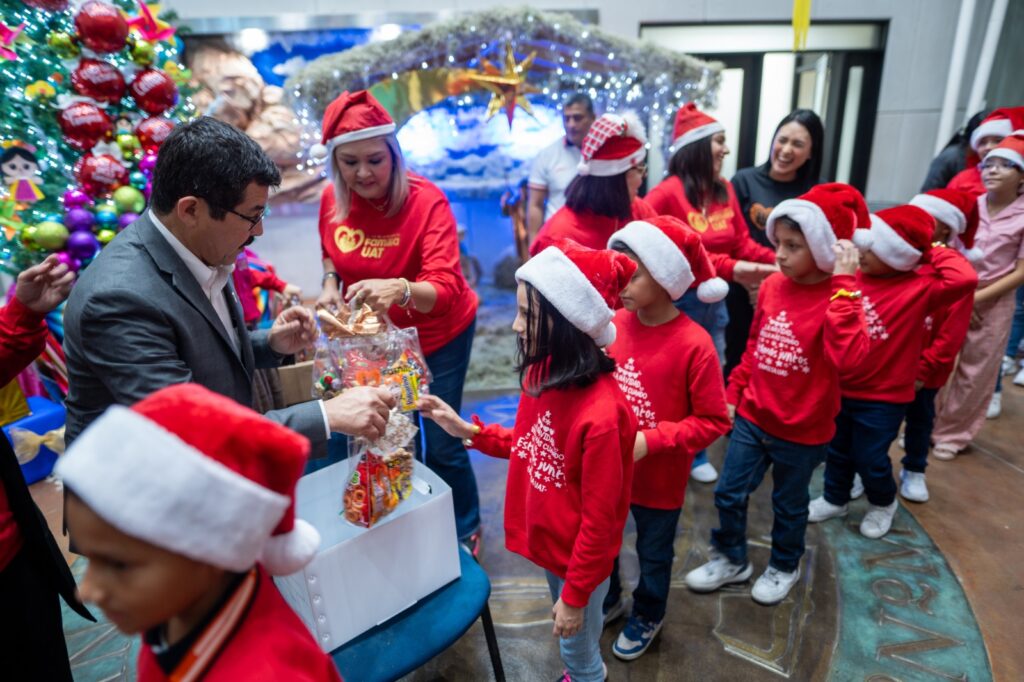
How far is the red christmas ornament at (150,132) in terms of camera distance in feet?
11.0

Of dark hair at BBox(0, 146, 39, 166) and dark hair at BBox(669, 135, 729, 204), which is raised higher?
dark hair at BBox(0, 146, 39, 166)

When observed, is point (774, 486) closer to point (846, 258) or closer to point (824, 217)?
point (846, 258)

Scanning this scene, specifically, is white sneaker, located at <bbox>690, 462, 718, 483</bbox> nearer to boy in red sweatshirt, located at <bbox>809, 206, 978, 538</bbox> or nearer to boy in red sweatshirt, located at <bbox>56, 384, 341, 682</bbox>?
boy in red sweatshirt, located at <bbox>809, 206, 978, 538</bbox>

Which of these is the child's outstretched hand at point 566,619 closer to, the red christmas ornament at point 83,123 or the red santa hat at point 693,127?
the red santa hat at point 693,127

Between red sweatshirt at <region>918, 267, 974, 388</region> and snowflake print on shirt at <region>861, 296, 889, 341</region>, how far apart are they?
1.36 ft

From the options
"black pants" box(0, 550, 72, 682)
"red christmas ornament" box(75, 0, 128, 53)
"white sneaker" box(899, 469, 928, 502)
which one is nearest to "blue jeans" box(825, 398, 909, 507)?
"white sneaker" box(899, 469, 928, 502)

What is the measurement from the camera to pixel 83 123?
10.4 feet

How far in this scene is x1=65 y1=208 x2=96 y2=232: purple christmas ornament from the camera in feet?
10.6

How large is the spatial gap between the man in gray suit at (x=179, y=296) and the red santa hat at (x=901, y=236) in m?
2.11

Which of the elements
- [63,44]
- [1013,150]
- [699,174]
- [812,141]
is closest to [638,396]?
[699,174]

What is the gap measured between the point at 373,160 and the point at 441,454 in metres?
1.26

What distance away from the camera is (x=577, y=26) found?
4.32m

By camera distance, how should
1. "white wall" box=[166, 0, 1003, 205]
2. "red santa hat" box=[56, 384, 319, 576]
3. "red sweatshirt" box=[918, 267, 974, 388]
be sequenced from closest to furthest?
"red santa hat" box=[56, 384, 319, 576], "red sweatshirt" box=[918, 267, 974, 388], "white wall" box=[166, 0, 1003, 205]

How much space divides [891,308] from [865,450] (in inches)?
28.0
